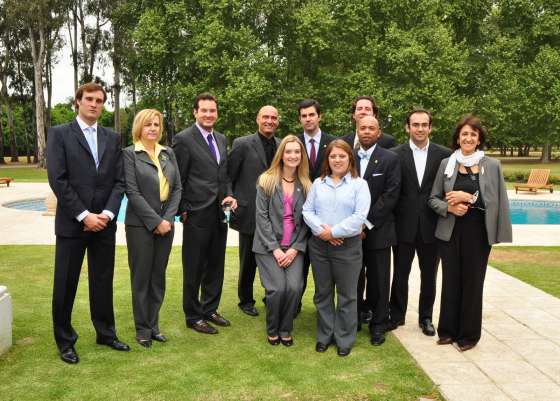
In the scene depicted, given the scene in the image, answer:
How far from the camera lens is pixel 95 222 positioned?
381cm

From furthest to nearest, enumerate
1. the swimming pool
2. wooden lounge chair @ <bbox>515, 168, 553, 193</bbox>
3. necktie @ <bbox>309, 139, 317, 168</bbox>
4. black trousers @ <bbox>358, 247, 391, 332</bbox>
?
1. wooden lounge chair @ <bbox>515, 168, 553, 193</bbox>
2. the swimming pool
3. necktie @ <bbox>309, 139, 317, 168</bbox>
4. black trousers @ <bbox>358, 247, 391, 332</bbox>

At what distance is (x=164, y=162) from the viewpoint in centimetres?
437

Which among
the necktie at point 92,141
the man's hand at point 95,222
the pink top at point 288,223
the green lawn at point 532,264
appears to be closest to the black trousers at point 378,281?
the pink top at point 288,223

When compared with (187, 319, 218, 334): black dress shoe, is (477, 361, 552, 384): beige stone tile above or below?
above

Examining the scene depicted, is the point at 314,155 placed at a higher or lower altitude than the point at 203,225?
higher

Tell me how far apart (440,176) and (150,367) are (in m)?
2.75

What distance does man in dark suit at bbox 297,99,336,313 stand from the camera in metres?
4.88

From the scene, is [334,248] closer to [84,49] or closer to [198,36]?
[198,36]

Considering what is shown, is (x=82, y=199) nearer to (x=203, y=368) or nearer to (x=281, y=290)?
(x=203, y=368)

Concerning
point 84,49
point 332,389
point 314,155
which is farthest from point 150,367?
point 84,49

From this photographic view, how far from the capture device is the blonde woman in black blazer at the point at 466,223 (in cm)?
422

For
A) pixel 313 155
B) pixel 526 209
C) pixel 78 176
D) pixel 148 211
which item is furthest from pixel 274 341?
pixel 526 209

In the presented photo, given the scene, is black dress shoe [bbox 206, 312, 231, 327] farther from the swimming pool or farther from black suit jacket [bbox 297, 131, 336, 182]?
the swimming pool

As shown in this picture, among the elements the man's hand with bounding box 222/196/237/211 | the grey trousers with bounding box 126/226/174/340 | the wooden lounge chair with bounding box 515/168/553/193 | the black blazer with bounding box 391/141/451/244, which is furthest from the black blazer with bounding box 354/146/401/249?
the wooden lounge chair with bounding box 515/168/553/193
